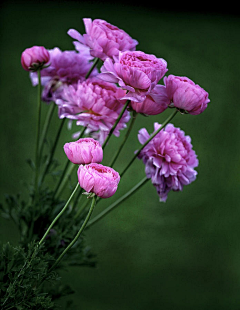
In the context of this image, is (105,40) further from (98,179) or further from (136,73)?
(98,179)

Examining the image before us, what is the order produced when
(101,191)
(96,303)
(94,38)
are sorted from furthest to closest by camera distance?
(96,303)
(94,38)
(101,191)

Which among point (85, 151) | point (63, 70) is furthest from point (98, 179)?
point (63, 70)

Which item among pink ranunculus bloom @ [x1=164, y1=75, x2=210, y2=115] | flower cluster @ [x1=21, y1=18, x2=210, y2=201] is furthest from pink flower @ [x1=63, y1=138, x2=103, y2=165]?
pink ranunculus bloom @ [x1=164, y1=75, x2=210, y2=115]

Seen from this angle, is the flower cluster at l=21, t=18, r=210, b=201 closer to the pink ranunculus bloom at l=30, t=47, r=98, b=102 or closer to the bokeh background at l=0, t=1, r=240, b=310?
the pink ranunculus bloom at l=30, t=47, r=98, b=102

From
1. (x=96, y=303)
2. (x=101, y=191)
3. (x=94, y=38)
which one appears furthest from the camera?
(x=96, y=303)

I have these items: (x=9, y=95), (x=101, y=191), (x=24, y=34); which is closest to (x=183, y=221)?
(x=9, y=95)

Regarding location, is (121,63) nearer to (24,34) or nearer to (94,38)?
(94,38)
